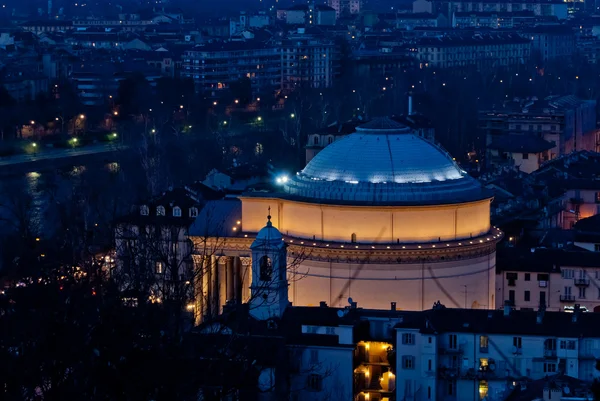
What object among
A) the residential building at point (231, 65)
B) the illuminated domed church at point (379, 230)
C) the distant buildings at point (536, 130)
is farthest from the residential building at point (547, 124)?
the illuminated domed church at point (379, 230)

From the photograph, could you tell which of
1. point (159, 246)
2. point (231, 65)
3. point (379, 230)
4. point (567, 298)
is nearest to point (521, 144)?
point (567, 298)

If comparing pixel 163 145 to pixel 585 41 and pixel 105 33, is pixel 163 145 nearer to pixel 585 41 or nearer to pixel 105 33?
pixel 105 33

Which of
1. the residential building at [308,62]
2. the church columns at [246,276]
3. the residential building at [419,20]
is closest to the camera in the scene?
the church columns at [246,276]

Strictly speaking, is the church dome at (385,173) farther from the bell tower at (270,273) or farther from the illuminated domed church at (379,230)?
the bell tower at (270,273)

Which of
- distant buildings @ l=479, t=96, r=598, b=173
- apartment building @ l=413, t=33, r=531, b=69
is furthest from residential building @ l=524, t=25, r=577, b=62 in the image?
distant buildings @ l=479, t=96, r=598, b=173

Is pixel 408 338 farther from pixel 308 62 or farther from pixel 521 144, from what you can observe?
pixel 308 62
